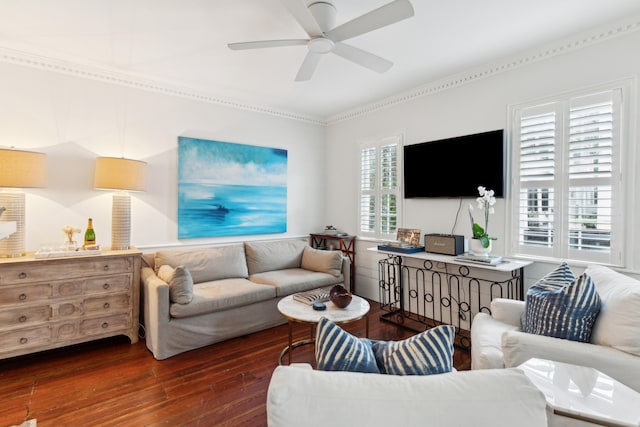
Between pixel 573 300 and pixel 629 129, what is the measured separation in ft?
5.18

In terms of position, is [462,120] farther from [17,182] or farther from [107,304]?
[17,182]

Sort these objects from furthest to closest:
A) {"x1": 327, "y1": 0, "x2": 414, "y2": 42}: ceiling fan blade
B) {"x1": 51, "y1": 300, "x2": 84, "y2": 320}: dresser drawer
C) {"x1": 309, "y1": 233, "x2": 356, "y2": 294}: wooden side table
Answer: {"x1": 309, "y1": 233, "x2": 356, "y2": 294}: wooden side table < {"x1": 51, "y1": 300, "x2": 84, "y2": 320}: dresser drawer < {"x1": 327, "y1": 0, "x2": 414, "y2": 42}: ceiling fan blade

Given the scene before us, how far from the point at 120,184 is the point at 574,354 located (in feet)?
11.6

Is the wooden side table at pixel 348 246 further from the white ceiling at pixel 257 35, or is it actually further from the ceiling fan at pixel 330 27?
the ceiling fan at pixel 330 27

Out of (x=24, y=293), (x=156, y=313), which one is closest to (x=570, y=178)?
(x=156, y=313)

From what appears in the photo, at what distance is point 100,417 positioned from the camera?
6.51 ft

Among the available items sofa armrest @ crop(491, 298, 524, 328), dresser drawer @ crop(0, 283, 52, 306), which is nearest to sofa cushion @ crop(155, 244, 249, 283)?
dresser drawer @ crop(0, 283, 52, 306)

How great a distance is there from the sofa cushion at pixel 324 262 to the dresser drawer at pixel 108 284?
2.01 meters

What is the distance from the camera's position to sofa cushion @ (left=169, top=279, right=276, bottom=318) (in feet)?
9.28

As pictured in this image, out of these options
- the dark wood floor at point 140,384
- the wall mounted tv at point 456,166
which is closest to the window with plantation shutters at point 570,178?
the wall mounted tv at point 456,166

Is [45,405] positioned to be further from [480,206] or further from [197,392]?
[480,206]

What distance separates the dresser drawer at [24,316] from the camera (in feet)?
8.17

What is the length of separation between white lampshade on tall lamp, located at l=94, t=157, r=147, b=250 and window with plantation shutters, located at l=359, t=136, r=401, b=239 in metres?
2.68

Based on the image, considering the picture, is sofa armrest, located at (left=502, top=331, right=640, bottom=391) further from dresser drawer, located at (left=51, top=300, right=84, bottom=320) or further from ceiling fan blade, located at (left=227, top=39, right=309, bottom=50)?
dresser drawer, located at (left=51, top=300, right=84, bottom=320)
